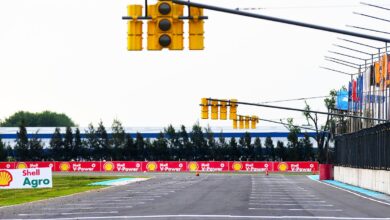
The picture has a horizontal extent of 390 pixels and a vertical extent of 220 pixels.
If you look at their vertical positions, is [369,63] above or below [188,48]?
above

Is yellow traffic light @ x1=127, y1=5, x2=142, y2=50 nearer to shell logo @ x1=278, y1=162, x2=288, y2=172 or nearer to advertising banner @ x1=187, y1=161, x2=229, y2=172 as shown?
shell logo @ x1=278, y1=162, x2=288, y2=172

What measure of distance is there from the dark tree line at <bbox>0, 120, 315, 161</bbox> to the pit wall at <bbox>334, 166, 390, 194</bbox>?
210ft

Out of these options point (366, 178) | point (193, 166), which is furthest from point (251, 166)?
point (366, 178)

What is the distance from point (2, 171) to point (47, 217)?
77.4 feet

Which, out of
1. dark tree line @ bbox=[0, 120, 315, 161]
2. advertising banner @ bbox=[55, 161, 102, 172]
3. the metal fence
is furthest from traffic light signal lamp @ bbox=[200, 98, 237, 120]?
dark tree line @ bbox=[0, 120, 315, 161]

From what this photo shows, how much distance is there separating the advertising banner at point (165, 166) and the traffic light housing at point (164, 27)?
87928 mm

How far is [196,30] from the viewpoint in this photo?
19984 mm

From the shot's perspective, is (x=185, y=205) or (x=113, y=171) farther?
(x=113, y=171)

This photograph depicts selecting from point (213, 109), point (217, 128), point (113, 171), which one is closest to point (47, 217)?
point (213, 109)

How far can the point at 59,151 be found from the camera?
132750 mm

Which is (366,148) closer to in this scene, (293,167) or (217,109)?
(217,109)

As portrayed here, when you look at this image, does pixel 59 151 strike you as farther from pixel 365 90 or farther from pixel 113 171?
pixel 365 90

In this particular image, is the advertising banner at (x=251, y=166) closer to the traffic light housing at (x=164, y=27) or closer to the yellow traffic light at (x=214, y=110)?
the yellow traffic light at (x=214, y=110)

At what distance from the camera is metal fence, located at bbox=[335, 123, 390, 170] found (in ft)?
154
